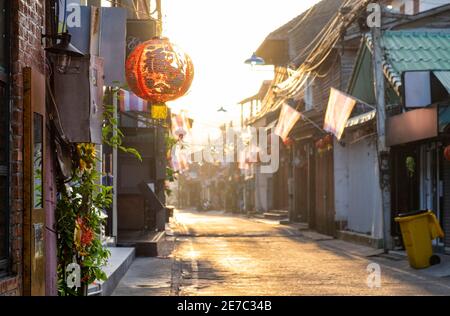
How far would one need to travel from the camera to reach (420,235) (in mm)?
17156

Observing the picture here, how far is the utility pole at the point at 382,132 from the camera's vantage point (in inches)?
836

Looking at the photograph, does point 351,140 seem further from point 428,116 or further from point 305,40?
point 305,40

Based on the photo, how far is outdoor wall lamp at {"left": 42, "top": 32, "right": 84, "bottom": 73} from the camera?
26.6ft

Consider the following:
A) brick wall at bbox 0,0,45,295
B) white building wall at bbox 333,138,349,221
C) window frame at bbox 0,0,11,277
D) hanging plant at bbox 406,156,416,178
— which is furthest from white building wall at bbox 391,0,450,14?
window frame at bbox 0,0,11,277

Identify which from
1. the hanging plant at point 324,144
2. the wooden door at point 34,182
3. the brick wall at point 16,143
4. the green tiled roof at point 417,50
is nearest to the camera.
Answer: the brick wall at point 16,143

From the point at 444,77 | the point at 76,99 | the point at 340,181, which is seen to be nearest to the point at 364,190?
the point at 340,181

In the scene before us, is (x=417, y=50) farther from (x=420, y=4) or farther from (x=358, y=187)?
(x=420, y=4)

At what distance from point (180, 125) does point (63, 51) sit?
2996 cm

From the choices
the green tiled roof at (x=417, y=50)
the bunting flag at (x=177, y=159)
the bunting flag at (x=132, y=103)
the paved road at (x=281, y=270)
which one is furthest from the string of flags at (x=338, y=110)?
the bunting flag at (x=177, y=159)

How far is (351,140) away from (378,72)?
6.01 m

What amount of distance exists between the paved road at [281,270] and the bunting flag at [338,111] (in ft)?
11.2

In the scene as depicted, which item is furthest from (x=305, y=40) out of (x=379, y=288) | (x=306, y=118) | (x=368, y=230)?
(x=379, y=288)

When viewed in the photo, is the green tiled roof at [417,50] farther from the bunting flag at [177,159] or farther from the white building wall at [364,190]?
the bunting flag at [177,159]

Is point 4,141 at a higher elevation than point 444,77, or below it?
below
